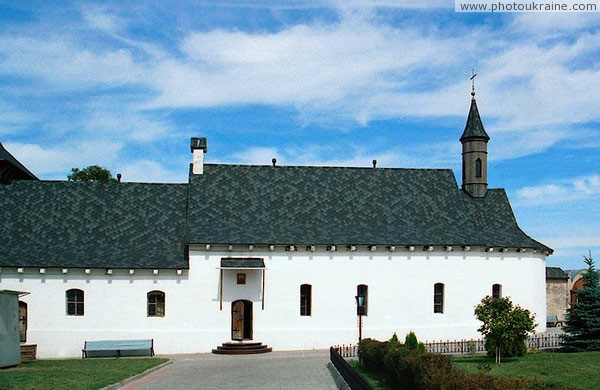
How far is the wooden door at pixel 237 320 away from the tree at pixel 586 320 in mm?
14707

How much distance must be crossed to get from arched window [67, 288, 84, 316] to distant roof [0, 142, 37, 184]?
26.9ft

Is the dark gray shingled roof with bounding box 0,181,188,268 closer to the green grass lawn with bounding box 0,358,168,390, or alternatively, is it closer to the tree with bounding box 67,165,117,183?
the green grass lawn with bounding box 0,358,168,390

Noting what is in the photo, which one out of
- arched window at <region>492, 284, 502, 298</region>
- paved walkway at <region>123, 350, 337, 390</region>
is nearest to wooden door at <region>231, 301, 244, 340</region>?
paved walkway at <region>123, 350, 337, 390</region>

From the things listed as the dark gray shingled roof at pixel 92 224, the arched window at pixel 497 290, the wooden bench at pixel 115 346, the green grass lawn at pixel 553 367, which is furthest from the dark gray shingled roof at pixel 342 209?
the green grass lawn at pixel 553 367

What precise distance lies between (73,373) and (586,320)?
2041 cm

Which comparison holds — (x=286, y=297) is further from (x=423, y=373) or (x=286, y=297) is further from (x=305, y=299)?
(x=423, y=373)

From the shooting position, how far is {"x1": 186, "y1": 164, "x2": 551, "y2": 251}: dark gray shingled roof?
107 ft

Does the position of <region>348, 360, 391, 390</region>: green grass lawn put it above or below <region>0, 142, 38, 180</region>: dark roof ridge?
below

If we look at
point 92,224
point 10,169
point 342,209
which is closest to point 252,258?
point 342,209

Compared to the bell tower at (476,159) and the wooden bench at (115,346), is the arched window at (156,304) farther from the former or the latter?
the bell tower at (476,159)

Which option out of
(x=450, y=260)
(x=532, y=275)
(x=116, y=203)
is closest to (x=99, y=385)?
(x=116, y=203)

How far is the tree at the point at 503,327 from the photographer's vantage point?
2344cm

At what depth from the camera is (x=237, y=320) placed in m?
31.4

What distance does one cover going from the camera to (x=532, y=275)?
3472 cm
